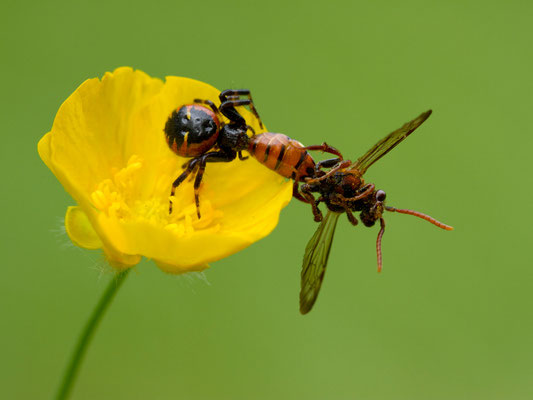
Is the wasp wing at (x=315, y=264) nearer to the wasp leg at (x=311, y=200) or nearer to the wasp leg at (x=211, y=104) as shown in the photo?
the wasp leg at (x=311, y=200)

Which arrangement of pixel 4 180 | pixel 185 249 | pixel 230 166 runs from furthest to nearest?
1. pixel 4 180
2. pixel 230 166
3. pixel 185 249

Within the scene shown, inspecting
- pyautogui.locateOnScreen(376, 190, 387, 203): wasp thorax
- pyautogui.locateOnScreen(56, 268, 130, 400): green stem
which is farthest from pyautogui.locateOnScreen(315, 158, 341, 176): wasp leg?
pyautogui.locateOnScreen(56, 268, 130, 400): green stem

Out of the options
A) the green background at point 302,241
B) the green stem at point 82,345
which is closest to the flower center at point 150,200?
the green stem at point 82,345

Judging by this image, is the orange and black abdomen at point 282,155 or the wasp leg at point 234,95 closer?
the orange and black abdomen at point 282,155

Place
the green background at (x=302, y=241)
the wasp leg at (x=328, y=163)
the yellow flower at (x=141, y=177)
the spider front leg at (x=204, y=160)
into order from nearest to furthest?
the yellow flower at (x=141, y=177) < the spider front leg at (x=204, y=160) < the wasp leg at (x=328, y=163) < the green background at (x=302, y=241)

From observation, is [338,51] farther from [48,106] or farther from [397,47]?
Result: [48,106]

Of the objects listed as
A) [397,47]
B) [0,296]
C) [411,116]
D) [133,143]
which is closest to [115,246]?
[133,143]

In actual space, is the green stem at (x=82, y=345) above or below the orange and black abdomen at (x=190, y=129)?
below
